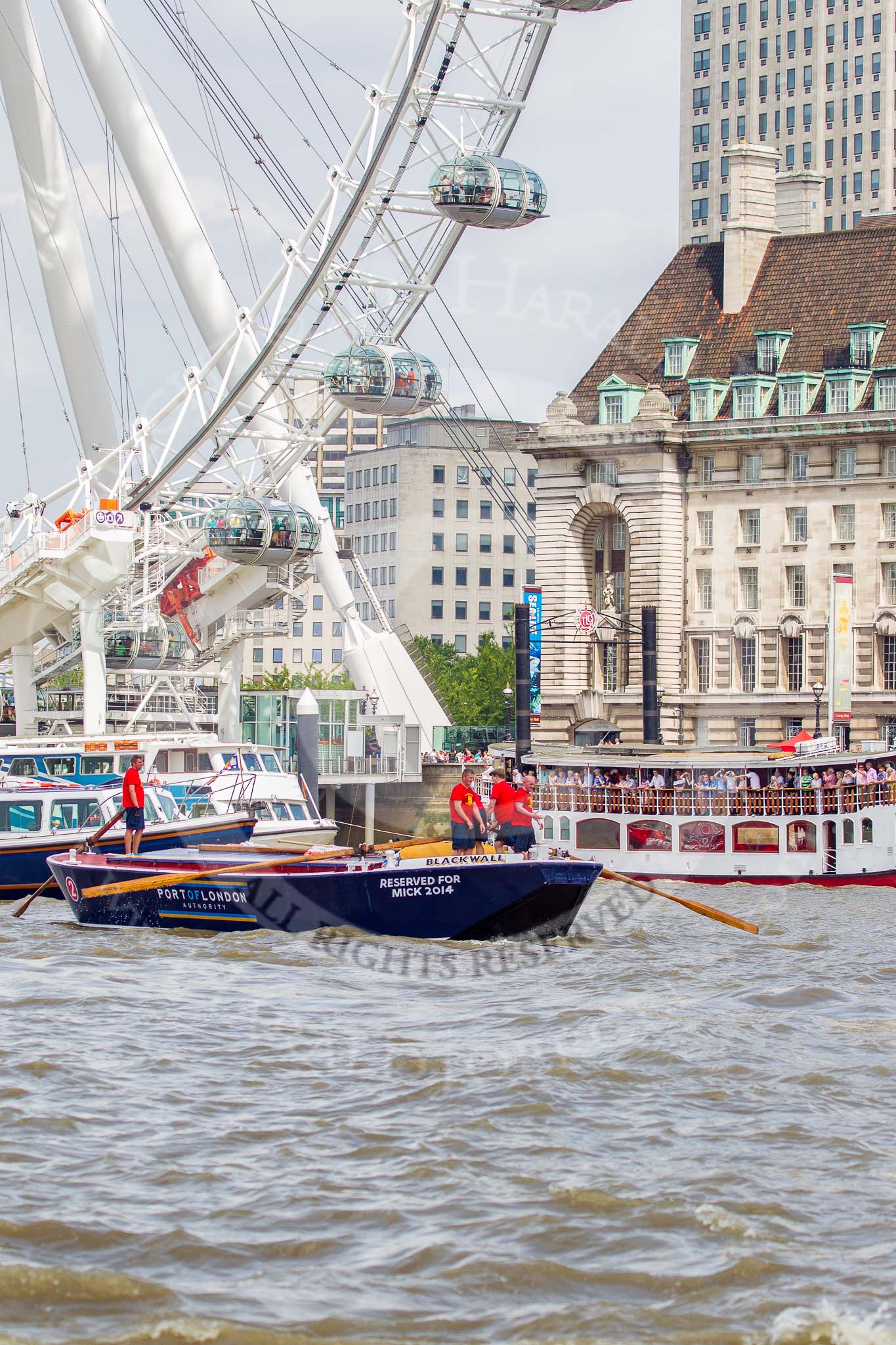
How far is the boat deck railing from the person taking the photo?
169ft

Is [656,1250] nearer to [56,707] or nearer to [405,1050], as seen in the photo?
[405,1050]

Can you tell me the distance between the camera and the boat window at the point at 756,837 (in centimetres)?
5231

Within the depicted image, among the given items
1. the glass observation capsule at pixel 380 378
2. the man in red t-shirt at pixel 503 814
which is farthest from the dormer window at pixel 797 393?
the man in red t-shirt at pixel 503 814

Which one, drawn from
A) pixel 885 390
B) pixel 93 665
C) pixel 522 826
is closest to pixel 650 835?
pixel 93 665

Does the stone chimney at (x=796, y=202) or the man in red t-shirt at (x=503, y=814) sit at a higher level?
the stone chimney at (x=796, y=202)

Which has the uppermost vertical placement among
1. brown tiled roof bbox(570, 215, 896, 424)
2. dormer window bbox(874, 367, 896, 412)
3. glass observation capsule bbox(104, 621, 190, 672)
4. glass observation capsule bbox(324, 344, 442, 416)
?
brown tiled roof bbox(570, 215, 896, 424)

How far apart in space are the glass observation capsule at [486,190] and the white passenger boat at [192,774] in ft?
47.5

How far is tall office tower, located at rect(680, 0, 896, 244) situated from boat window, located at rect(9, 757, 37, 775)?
101 metres

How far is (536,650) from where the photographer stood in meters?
88.2

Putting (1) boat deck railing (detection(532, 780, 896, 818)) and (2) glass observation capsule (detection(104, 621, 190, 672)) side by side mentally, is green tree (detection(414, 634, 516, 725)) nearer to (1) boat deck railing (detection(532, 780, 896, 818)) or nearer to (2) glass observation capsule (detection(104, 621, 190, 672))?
(2) glass observation capsule (detection(104, 621, 190, 672))

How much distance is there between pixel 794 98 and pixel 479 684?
4595 centimetres

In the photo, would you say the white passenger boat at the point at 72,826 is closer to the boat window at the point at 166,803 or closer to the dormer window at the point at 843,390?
the boat window at the point at 166,803

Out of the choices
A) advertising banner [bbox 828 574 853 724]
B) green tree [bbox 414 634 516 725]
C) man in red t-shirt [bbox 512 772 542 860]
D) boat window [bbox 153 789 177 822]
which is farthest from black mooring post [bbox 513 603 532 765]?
green tree [bbox 414 634 516 725]

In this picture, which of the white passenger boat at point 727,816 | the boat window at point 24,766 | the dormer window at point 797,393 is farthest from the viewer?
the dormer window at point 797,393
